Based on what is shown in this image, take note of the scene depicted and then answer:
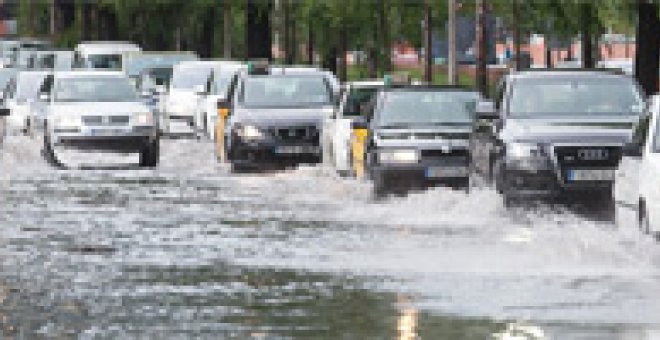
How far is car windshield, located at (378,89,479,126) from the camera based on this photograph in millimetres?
30500

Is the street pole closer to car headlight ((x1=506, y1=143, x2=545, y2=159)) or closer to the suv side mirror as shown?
the suv side mirror

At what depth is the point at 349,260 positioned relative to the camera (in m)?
20.2

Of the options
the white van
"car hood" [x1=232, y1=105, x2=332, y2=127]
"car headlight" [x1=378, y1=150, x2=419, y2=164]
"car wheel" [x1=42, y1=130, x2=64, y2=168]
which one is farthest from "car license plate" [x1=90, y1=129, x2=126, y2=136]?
the white van

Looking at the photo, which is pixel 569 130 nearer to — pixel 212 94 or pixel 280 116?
pixel 280 116

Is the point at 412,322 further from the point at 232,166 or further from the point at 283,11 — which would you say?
the point at 283,11

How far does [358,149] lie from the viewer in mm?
31531

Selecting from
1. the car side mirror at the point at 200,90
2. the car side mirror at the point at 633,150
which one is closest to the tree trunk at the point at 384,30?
the car side mirror at the point at 200,90

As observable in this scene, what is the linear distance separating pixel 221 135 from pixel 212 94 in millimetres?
8821

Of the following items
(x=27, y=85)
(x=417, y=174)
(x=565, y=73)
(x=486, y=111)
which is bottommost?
(x=27, y=85)

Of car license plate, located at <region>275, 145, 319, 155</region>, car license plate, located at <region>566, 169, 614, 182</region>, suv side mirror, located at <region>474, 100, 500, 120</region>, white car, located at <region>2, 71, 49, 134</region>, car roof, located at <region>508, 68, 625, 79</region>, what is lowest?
white car, located at <region>2, 71, 49, 134</region>

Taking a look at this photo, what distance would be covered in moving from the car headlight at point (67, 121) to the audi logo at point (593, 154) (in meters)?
14.1

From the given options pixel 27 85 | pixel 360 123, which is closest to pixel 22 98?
pixel 27 85

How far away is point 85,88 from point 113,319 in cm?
2475

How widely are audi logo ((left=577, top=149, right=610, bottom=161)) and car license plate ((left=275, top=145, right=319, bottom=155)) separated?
1138 centimetres
